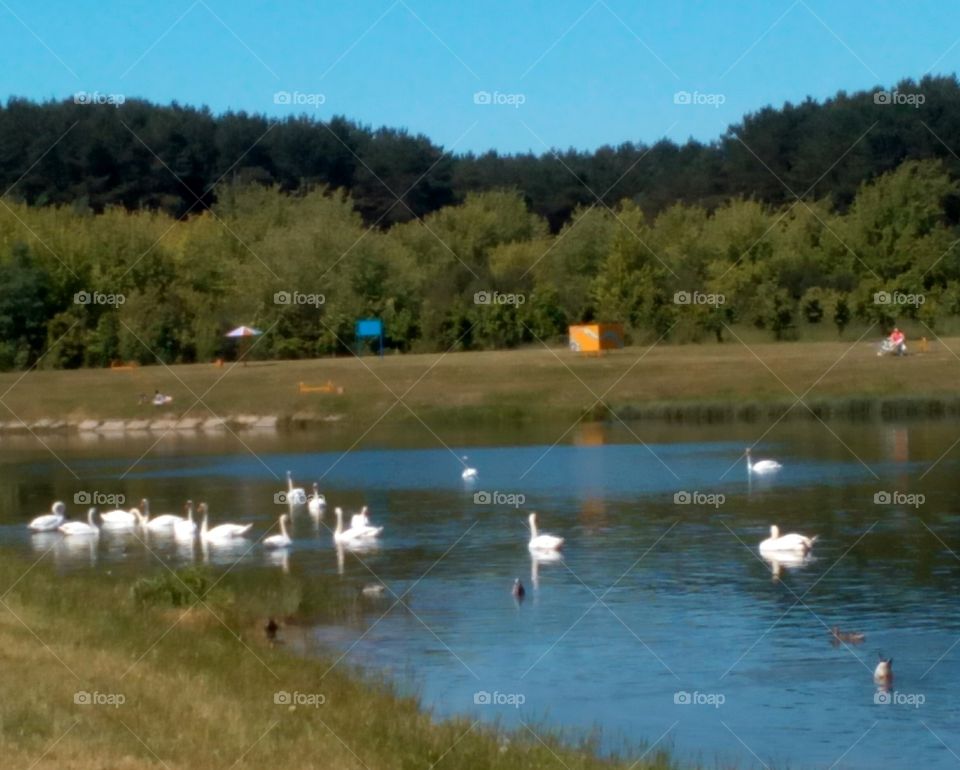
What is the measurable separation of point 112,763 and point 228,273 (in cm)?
7102

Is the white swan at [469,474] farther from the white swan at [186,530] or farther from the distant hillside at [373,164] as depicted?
the distant hillside at [373,164]

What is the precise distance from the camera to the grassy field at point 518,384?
53.7m

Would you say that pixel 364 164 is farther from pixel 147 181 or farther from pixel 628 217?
pixel 628 217

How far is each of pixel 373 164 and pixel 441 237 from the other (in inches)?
689

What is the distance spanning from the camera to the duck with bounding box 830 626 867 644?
18.9 m

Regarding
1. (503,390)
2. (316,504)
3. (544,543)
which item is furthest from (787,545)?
(503,390)

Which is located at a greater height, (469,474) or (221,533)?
(469,474)

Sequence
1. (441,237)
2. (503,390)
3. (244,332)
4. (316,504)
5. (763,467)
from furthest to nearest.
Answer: (441,237), (244,332), (503,390), (763,467), (316,504)

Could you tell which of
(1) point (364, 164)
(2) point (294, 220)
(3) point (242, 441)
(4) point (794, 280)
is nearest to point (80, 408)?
(3) point (242, 441)

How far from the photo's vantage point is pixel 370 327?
70.5 metres

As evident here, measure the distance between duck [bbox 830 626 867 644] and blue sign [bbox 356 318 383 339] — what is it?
52.2 m

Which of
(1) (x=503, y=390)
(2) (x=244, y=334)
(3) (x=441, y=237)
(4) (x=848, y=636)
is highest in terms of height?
(3) (x=441, y=237)

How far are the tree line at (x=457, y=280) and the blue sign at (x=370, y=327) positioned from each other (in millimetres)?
698

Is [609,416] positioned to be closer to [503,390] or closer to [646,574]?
[503,390]
